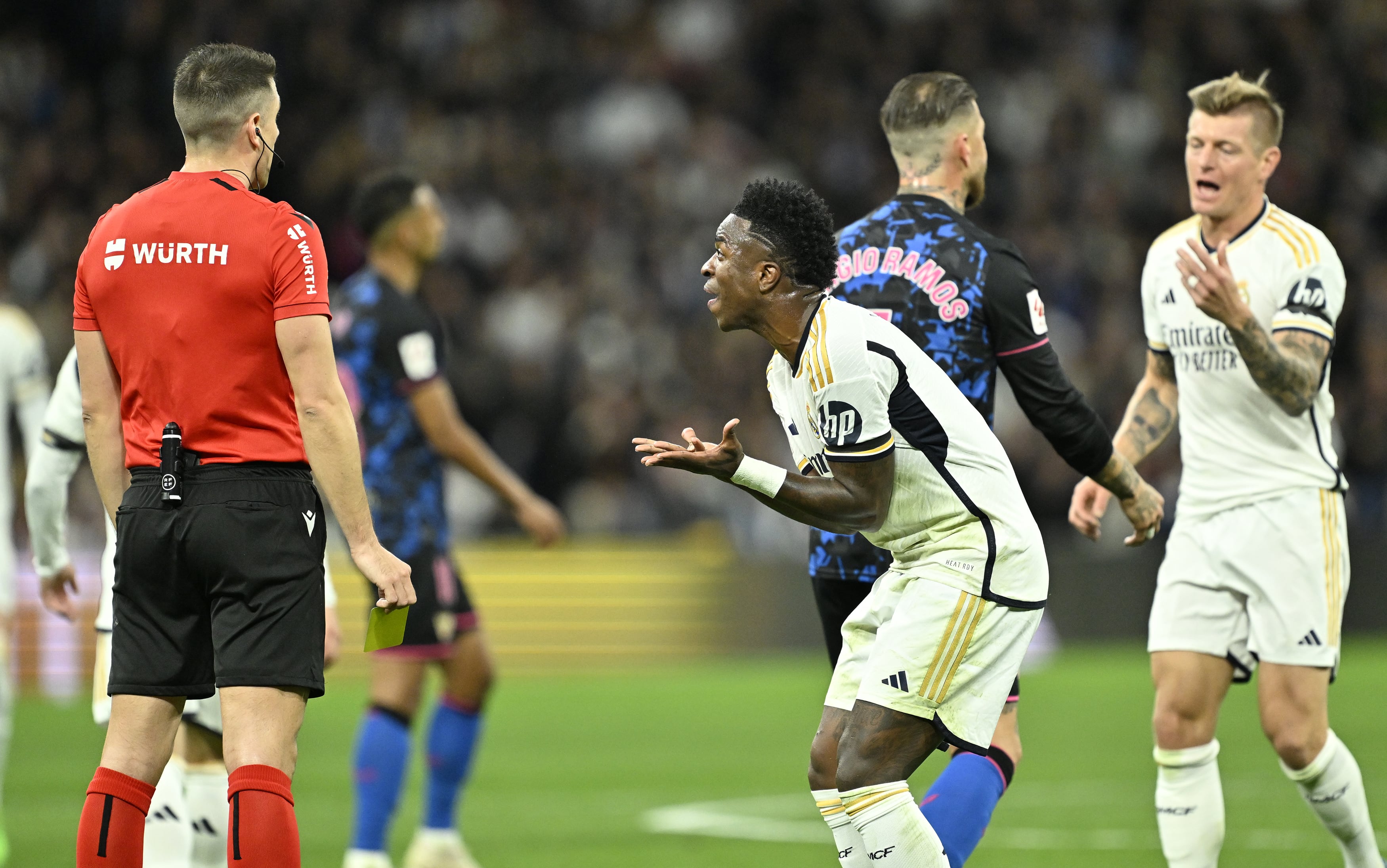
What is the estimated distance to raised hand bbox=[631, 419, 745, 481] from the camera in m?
4.34

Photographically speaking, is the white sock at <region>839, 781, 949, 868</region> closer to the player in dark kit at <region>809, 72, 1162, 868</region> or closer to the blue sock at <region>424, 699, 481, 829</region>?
the player in dark kit at <region>809, 72, 1162, 868</region>

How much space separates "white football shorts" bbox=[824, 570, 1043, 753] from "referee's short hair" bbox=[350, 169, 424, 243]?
3.55 metres

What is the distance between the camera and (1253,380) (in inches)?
227

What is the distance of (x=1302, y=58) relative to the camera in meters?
21.7

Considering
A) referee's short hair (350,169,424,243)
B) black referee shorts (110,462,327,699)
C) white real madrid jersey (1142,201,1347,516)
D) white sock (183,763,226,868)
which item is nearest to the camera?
black referee shorts (110,462,327,699)

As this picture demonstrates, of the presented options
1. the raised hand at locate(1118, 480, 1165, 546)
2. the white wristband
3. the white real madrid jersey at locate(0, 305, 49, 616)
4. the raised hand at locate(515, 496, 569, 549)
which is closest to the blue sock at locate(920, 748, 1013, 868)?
the raised hand at locate(1118, 480, 1165, 546)

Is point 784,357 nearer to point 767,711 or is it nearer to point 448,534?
point 448,534

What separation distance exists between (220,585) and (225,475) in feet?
0.94

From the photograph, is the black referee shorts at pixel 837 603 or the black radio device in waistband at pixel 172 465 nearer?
the black radio device in waistband at pixel 172 465

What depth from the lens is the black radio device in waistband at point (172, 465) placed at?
4.48 m

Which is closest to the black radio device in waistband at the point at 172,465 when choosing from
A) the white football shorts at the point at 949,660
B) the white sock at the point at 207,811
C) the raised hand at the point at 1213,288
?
the white sock at the point at 207,811

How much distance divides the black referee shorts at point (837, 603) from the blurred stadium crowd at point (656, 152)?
11113 mm

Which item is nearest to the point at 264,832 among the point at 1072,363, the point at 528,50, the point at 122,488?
the point at 122,488

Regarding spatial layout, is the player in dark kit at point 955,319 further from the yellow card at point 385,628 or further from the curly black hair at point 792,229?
the yellow card at point 385,628
